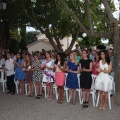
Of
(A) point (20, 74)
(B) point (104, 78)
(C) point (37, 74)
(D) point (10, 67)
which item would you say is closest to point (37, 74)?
(C) point (37, 74)

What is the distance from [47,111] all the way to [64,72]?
5.37 feet

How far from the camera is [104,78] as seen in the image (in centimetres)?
808

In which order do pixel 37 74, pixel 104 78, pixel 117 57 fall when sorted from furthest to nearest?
pixel 37 74
pixel 117 57
pixel 104 78

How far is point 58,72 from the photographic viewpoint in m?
9.05

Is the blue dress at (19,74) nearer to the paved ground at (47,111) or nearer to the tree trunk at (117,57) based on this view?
the paved ground at (47,111)

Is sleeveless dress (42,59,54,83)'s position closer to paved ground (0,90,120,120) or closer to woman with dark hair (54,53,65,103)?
woman with dark hair (54,53,65,103)

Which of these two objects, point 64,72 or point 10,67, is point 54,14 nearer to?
point 10,67

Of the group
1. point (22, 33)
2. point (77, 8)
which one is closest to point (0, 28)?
point (77, 8)

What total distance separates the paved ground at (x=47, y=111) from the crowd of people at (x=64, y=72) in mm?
348

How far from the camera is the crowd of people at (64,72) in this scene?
26.7ft

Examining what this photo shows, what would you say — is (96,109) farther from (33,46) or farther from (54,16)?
(33,46)

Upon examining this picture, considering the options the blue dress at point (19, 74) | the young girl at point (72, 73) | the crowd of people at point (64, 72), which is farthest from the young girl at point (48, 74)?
the blue dress at point (19, 74)

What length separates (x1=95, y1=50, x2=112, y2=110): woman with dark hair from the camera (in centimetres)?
800

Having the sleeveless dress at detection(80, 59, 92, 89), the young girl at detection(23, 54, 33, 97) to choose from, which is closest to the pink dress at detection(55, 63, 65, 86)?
the sleeveless dress at detection(80, 59, 92, 89)
